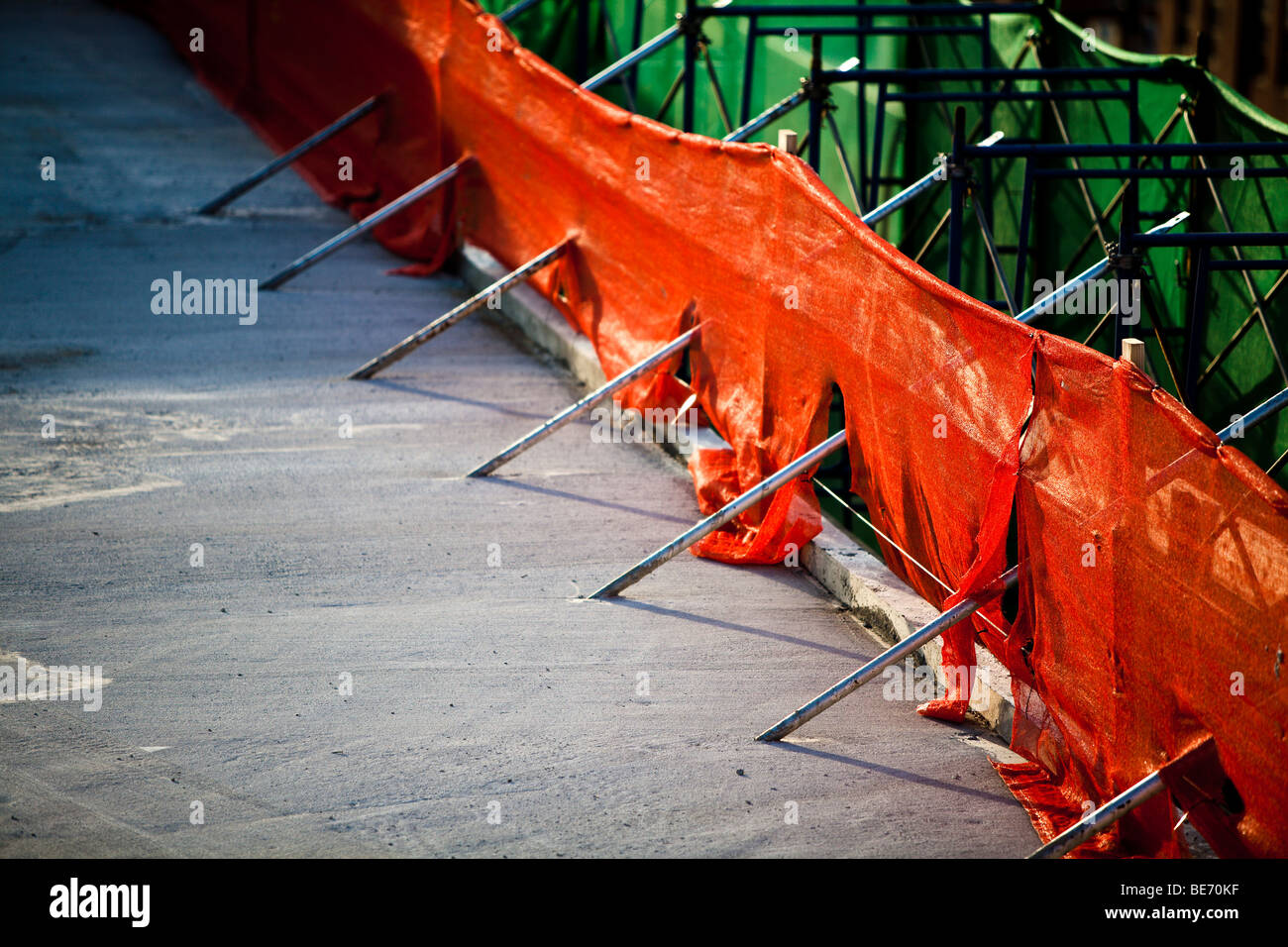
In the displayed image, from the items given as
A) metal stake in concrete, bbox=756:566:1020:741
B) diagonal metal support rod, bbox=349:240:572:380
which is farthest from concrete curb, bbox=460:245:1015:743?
diagonal metal support rod, bbox=349:240:572:380

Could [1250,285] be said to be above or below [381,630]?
above

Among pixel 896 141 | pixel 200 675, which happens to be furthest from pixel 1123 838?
pixel 896 141

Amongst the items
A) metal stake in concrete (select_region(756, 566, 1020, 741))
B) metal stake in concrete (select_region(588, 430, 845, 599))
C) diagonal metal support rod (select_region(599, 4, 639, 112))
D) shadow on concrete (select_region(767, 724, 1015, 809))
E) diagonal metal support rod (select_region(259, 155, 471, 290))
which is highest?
diagonal metal support rod (select_region(599, 4, 639, 112))

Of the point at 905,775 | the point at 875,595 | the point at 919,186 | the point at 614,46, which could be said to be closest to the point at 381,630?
the point at 875,595

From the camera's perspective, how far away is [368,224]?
11.5 metres

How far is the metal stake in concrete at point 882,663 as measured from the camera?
5.49 metres

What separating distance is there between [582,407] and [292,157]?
626cm

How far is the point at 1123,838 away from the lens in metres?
4.83

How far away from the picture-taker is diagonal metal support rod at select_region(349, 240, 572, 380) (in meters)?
9.67

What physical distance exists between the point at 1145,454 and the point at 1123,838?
128 centimetres

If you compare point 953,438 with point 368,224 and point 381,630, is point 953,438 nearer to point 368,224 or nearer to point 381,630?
point 381,630

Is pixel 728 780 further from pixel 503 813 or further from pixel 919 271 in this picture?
pixel 919 271

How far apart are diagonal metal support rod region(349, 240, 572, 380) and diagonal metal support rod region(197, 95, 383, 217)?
372cm

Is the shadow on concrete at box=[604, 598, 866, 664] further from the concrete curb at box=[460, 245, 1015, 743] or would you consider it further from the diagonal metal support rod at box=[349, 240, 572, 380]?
the diagonal metal support rod at box=[349, 240, 572, 380]
